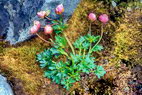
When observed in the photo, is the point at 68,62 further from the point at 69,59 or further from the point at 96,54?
the point at 96,54

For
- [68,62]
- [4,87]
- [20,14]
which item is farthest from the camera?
[20,14]

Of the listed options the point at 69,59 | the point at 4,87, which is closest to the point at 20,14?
the point at 69,59

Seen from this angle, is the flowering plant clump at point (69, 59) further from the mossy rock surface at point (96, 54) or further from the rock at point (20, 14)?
the rock at point (20, 14)

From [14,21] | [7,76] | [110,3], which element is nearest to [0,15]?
[14,21]

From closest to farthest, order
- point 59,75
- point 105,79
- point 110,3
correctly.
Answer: point 59,75 → point 105,79 → point 110,3

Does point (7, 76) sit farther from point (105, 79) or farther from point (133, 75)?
point (133, 75)

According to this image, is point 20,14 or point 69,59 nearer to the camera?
point 69,59
